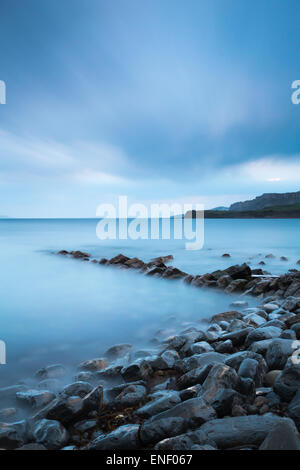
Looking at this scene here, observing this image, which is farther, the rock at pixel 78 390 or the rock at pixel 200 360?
the rock at pixel 200 360

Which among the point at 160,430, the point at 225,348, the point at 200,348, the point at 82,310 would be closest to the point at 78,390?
the point at 160,430

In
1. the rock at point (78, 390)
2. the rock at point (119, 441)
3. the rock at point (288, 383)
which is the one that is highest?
the rock at point (288, 383)

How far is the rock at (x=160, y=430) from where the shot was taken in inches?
82.0

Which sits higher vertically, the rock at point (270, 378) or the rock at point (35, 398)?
the rock at point (270, 378)

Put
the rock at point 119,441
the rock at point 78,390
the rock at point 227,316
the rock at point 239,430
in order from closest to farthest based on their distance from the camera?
the rock at point 239,430, the rock at point 119,441, the rock at point 78,390, the rock at point 227,316

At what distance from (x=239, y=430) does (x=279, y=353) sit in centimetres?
132

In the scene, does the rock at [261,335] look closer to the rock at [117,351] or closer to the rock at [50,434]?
the rock at [117,351]

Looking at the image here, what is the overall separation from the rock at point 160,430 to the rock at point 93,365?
73.2 inches

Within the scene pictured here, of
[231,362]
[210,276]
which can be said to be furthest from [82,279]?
[231,362]

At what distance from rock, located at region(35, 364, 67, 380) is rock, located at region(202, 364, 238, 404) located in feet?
6.94

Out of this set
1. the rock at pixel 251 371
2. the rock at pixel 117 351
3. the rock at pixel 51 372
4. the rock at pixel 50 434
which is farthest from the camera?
the rock at pixel 117 351

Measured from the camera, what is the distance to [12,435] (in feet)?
7.70

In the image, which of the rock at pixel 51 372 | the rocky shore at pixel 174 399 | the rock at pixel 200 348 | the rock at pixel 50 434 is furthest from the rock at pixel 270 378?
the rock at pixel 51 372

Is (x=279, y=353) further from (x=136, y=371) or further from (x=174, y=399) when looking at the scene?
(x=136, y=371)
